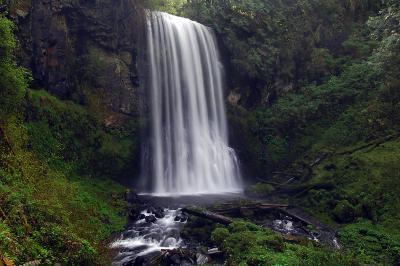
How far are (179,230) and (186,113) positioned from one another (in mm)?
9445

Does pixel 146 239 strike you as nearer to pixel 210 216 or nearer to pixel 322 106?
pixel 210 216

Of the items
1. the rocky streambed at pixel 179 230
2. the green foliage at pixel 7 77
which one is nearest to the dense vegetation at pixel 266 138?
the green foliage at pixel 7 77

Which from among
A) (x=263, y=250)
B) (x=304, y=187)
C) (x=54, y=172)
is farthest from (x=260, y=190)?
(x=54, y=172)

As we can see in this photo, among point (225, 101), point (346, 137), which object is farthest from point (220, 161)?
point (346, 137)

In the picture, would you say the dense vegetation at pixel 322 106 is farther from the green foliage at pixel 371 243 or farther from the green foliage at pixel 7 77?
the green foliage at pixel 7 77

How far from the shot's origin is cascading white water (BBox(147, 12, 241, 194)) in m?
17.8

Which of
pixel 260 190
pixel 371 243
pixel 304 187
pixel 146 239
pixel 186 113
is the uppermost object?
pixel 186 113

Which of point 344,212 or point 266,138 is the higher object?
point 266,138

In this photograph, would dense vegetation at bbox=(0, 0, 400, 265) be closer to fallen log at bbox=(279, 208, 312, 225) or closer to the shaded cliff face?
the shaded cliff face

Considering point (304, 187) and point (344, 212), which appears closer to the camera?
point (344, 212)

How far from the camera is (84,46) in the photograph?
16.7m

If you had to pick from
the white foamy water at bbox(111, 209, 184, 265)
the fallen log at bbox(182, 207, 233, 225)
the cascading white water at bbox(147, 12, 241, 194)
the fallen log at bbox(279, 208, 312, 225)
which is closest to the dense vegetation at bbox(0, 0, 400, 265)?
the fallen log at bbox(182, 207, 233, 225)

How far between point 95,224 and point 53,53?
9082 millimetres

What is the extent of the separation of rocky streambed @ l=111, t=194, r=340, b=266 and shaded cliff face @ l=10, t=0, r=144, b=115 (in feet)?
21.8
